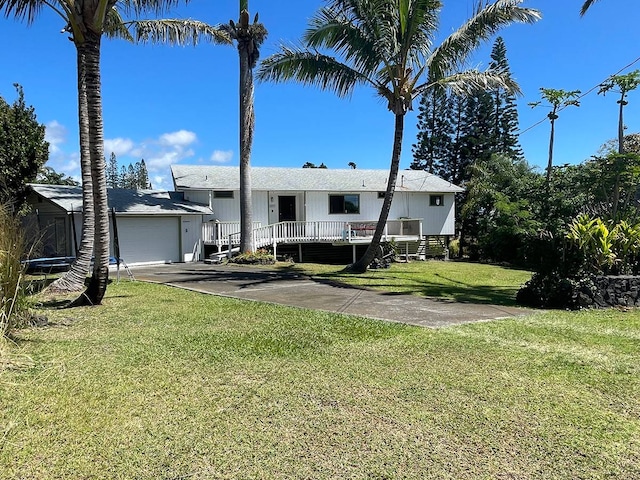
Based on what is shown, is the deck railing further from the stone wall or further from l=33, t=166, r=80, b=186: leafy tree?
l=33, t=166, r=80, b=186: leafy tree

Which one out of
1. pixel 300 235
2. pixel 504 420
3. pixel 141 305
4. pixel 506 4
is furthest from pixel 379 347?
pixel 300 235

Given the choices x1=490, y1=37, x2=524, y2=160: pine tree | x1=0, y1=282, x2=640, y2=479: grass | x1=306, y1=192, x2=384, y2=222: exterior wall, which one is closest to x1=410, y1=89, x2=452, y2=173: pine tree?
x1=490, y1=37, x2=524, y2=160: pine tree

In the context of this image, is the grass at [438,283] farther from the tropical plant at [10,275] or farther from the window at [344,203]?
the tropical plant at [10,275]

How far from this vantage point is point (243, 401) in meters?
4.09

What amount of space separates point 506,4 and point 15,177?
20.8 m

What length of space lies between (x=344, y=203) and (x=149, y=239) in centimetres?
1011

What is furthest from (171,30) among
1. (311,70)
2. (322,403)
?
(322,403)

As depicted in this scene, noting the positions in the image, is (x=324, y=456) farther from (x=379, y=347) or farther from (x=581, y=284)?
(x=581, y=284)

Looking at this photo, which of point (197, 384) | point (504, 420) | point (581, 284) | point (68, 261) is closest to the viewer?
point (504, 420)

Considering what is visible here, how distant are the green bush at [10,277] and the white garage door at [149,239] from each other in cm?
1319

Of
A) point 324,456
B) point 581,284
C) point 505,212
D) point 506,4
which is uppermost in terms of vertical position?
point 506,4

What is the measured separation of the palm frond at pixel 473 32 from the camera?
1365 centimetres

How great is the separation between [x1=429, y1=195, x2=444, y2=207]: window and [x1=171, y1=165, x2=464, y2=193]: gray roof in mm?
555

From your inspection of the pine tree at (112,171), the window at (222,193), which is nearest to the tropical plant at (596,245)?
the window at (222,193)
